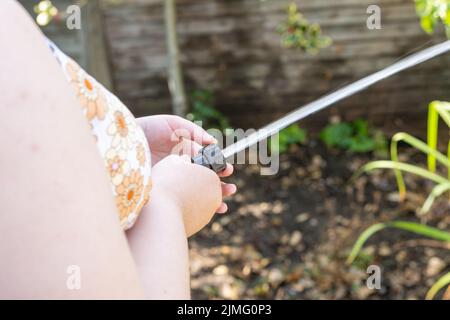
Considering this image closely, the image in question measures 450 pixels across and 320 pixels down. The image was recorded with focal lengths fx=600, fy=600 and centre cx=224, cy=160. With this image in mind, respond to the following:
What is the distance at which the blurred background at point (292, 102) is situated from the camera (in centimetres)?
245

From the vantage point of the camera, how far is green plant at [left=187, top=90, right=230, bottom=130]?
305cm

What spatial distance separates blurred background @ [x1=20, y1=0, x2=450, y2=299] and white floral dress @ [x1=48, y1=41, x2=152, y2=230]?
1.68 metres

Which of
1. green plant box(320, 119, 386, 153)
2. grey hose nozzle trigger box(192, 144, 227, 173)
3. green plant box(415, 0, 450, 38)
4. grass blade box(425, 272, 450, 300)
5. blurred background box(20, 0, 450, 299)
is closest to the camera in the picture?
grey hose nozzle trigger box(192, 144, 227, 173)

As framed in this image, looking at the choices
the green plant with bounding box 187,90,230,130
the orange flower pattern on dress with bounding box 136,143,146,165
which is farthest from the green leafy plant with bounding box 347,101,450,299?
the orange flower pattern on dress with bounding box 136,143,146,165

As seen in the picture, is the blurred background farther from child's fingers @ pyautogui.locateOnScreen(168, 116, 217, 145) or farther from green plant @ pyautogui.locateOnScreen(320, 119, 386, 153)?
child's fingers @ pyautogui.locateOnScreen(168, 116, 217, 145)

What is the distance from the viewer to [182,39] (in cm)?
297

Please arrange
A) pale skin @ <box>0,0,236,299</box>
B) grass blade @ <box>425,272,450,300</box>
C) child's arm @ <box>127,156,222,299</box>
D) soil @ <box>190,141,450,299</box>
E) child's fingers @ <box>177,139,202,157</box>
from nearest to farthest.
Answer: pale skin @ <box>0,0,236,299</box> → child's arm @ <box>127,156,222,299</box> → child's fingers @ <box>177,139,202,157</box> → grass blade @ <box>425,272,450,300</box> → soil @ <box>190,141,450,299</box>

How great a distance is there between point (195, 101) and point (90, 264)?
8.72 ft

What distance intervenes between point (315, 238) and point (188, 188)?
1776mm

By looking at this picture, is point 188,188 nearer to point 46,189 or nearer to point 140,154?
point 140,154

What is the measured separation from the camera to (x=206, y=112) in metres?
3.04

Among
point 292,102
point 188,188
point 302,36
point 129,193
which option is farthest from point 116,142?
point 292,102
